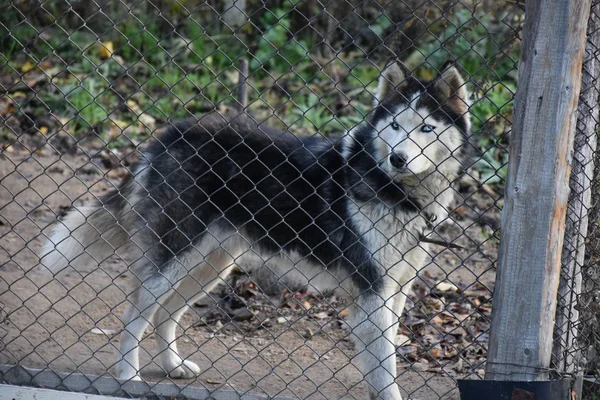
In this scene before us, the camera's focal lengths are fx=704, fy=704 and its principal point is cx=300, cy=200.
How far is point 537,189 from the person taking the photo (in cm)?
251

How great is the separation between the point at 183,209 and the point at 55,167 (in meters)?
3.27

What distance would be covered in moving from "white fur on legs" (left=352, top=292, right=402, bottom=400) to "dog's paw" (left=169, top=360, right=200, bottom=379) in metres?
0.99

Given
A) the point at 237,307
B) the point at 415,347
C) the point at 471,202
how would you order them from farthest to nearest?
the point at 471,202 < the point at 237,307 < the point at 415,347

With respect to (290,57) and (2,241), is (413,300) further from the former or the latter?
(290,57)

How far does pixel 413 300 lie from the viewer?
525cm

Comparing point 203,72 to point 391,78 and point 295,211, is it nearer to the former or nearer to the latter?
point 295,211

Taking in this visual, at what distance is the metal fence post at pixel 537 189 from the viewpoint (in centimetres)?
244

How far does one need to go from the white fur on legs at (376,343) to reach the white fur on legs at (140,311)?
1.11 meters

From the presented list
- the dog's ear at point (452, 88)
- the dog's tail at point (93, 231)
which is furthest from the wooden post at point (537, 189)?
the dog's tail at point (93, 231)

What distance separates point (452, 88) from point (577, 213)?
2.85ft

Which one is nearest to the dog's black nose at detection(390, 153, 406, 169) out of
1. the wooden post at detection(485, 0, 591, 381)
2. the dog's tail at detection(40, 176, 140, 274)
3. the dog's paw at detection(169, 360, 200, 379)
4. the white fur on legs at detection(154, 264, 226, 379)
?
the wooden post at detection(485, 0, 591, 381)

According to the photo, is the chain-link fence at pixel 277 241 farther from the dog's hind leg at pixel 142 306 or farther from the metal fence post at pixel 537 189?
the metal fence post at pixel 537 189

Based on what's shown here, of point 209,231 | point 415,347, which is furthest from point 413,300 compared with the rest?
point 209,231

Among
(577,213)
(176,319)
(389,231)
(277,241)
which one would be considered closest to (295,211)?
(277,241)
